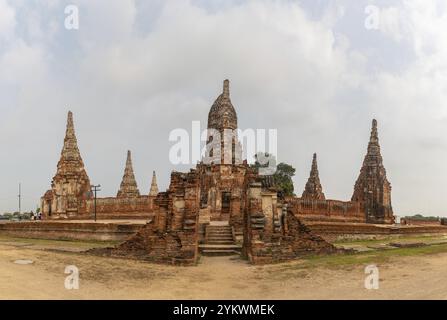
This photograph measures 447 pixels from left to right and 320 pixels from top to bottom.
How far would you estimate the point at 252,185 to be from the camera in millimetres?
14039

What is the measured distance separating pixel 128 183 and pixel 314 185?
55.3 feet

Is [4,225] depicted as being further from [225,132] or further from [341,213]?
[341,213]

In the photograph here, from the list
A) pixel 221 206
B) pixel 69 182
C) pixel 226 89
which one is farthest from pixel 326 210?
pixel 69 182

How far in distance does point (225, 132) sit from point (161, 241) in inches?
680

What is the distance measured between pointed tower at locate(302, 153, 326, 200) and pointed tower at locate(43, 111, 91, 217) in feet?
57.5

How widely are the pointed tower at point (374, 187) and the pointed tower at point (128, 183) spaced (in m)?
19.5

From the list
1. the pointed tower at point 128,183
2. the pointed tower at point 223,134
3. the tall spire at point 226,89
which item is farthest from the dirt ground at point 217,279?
the pointed tower at point 128,183

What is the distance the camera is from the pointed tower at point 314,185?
3391 centimetres

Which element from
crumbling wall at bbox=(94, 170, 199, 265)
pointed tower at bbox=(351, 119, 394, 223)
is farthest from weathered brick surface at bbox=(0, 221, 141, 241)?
pointed tower at bbox=(351, 119, 394, 223)

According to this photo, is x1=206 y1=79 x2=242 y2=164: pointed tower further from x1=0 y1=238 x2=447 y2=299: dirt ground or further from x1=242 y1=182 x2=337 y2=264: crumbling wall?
x1=0 y1=238 x2=447 y2=299: dirt ground

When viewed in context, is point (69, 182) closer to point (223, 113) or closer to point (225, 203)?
point (225, 203)

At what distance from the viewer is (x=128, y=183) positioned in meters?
37.8

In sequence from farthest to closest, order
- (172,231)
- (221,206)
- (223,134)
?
(223,134)
(221,206)
(172,231)
